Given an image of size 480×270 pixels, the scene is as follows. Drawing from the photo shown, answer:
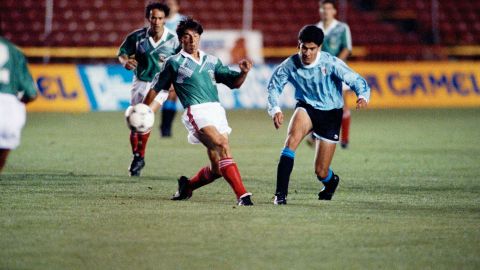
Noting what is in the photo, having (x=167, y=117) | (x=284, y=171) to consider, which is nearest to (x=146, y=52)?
(x=284, y=171)

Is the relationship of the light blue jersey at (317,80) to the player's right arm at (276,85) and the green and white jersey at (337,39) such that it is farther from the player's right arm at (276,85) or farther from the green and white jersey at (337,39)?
the green and white jersey at (337,39)

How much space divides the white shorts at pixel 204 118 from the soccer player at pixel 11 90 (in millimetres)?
1673

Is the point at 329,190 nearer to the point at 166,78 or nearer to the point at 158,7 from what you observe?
the point at 166,78

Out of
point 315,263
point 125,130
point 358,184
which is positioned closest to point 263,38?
point 125,130

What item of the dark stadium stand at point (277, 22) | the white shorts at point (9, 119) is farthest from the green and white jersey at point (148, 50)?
the dark stadium stand at point (277, 22)

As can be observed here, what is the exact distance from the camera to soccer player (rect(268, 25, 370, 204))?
387 inches

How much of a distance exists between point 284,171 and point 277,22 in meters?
19.2

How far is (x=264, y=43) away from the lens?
91.1 feet

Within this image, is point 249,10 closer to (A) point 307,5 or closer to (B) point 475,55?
(A) point 307,5

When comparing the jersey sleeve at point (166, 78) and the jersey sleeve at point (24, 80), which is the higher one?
the jersey sleeve at point (24, 80)

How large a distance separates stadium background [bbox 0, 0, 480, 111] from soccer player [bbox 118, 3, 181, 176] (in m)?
11.0

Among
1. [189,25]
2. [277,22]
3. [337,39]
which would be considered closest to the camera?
[189,25]

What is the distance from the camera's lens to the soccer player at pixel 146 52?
12.6 meters

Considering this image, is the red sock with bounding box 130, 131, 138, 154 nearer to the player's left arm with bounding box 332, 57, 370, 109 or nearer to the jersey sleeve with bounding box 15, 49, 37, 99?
the player's left arm with bounding box 332, 57, 370, 109
